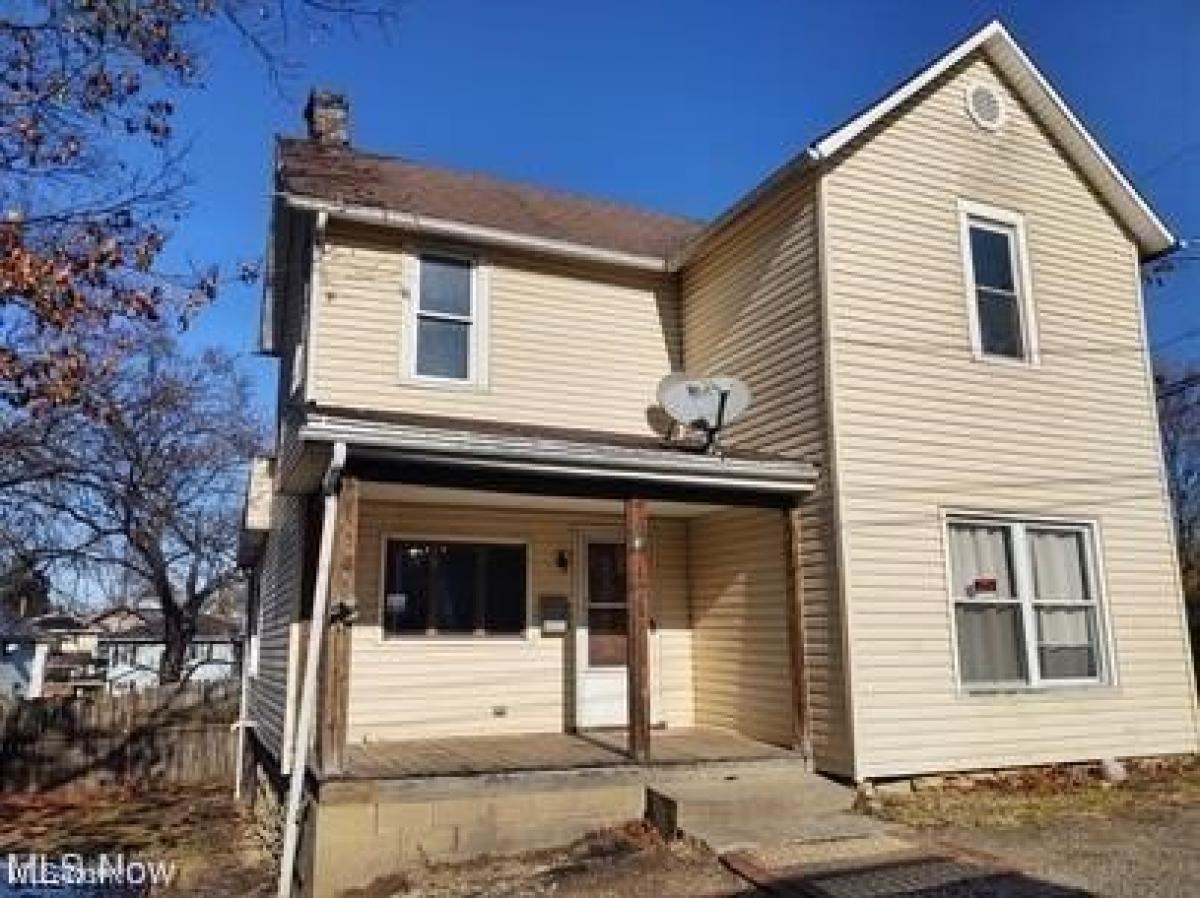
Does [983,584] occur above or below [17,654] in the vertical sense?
above

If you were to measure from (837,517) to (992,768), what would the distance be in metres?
2.77

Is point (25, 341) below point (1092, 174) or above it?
below

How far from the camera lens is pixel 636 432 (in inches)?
475

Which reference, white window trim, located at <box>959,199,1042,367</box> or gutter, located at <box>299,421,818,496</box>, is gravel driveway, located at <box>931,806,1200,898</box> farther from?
white window trim, located at <box>959,199,1042,367</box>

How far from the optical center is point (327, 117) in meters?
14.6

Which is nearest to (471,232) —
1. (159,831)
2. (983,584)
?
(983,584)

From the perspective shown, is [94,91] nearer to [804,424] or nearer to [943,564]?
[804,424]

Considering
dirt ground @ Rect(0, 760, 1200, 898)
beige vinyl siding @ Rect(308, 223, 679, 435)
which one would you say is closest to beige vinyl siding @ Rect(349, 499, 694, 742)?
beige vinyl siding @ Rect(308, 223, 679, 435)

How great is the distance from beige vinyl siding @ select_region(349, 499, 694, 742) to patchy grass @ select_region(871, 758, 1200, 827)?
3352mm

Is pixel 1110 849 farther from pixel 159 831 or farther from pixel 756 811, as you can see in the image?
pixel 159 831

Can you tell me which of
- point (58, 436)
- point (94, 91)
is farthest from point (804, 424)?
point (58, 436)

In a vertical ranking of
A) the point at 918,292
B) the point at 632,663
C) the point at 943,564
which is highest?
the point at 918,292

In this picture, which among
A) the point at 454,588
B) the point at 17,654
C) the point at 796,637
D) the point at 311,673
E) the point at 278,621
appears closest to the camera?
the point at 311,673

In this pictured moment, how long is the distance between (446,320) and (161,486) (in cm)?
1714
